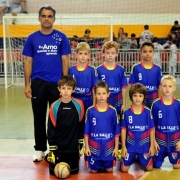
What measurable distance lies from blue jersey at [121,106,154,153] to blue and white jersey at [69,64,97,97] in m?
0.63

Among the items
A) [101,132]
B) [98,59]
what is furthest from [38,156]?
[98,59]

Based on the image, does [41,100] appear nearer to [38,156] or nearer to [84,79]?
[84,79]

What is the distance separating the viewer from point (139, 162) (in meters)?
4.83

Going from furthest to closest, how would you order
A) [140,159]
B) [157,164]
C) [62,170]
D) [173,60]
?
[173,60] < [157,164] < [140,159] < [62,170]

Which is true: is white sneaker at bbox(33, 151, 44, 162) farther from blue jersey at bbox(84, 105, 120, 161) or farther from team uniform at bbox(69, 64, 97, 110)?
team uniform at bbox(69, 64, 97, 110)

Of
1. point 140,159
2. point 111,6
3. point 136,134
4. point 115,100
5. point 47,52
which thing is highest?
point 111,6

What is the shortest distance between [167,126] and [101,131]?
87 cm

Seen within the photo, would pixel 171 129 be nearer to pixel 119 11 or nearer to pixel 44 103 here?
pixel 44 103

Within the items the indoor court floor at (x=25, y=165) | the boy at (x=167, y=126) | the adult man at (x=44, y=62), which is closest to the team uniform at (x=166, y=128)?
the boy at (x=167, y=126)

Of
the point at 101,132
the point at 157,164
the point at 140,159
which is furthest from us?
the point at 157,164

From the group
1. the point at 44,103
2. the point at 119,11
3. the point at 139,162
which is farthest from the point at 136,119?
the point at 119,11

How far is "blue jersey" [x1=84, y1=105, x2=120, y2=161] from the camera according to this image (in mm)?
4574

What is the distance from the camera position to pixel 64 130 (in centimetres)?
461

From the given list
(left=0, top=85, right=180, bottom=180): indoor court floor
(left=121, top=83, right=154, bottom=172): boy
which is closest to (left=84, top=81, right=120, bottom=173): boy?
(left=121, top=83, right=154, bottom=172): boy
